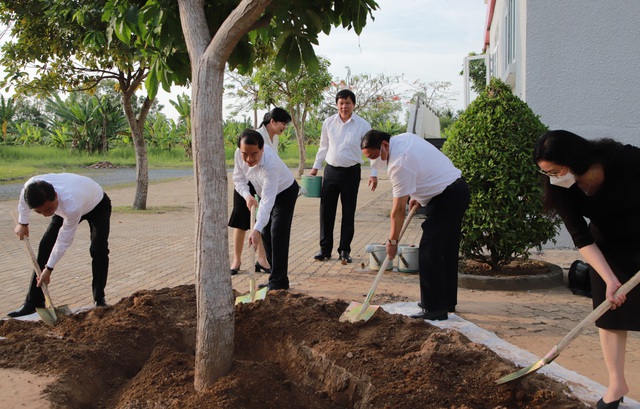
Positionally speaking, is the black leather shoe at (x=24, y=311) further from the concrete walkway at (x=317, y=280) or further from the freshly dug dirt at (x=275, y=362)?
the freshly dug dirt at (x=275, y=362)

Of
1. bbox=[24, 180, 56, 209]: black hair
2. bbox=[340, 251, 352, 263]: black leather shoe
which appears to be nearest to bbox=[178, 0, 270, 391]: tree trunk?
bbox=[24, 180, 56, 209]: black hair

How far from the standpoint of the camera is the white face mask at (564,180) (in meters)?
3.29

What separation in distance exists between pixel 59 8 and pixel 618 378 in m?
10.9

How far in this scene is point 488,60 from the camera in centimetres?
1848

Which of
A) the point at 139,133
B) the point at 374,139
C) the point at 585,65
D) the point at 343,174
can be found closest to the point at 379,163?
the point at 374,139

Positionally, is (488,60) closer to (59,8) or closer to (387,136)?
(59,8)

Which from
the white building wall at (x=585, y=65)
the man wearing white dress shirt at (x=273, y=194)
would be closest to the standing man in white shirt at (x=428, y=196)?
the man wearing white dress shirt at (x=273, y=194)

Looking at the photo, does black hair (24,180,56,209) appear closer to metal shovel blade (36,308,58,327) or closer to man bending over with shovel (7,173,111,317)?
man bending over with shovel (7,173,111,317)

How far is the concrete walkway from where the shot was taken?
4.91m

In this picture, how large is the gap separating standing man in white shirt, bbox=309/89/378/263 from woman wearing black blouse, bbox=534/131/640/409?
4.60m

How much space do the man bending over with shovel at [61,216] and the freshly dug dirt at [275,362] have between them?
0.64m

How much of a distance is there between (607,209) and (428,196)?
6.64 feet

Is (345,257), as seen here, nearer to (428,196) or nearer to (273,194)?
(273,194)

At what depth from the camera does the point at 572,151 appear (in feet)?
10.5
